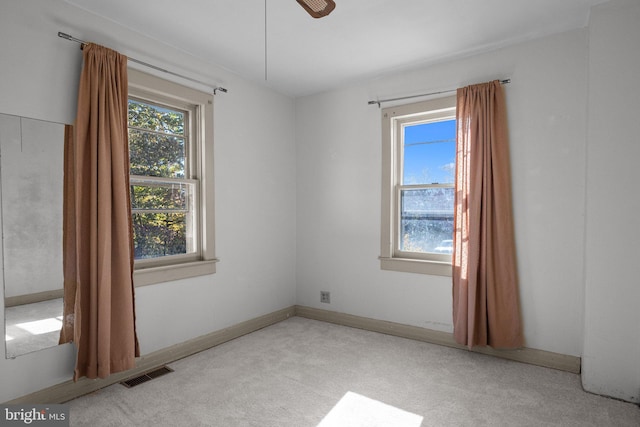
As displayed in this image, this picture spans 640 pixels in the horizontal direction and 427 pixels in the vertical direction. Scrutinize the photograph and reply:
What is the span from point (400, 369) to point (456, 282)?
906 millimetres

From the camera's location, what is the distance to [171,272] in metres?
3.01

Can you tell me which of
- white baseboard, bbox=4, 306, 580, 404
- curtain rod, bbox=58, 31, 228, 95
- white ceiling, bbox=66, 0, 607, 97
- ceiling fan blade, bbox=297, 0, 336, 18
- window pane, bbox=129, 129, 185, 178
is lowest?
white baseboard, bbox=4, 306, 580, 404

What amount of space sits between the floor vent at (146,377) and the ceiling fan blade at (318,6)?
2.68 m

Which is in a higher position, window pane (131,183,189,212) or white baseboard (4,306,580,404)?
window pane (131,183,189,212)

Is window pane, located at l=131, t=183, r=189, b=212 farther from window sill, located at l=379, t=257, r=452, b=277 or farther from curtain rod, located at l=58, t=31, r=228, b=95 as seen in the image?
window sill, located at l=379, t=257, r=452, b=277

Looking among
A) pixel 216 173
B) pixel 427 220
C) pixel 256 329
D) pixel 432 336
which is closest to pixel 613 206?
pixel 427 220

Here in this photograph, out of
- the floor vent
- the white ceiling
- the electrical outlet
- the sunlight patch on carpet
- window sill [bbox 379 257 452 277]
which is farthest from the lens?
the electrical outlet

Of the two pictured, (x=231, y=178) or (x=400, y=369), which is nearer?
(x=400, y=369)

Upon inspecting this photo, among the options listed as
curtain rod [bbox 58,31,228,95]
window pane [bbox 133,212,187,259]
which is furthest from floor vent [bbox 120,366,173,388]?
curtain rod [bbox 58,31,228,95]

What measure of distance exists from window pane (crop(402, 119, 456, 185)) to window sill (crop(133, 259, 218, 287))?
2.12m

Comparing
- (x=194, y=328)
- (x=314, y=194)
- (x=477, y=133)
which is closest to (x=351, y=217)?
(x=314, y=194)

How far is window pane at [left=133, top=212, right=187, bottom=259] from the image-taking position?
289 centimetres

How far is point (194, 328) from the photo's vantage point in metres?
3.20

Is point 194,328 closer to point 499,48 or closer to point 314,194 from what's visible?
point 314,194
